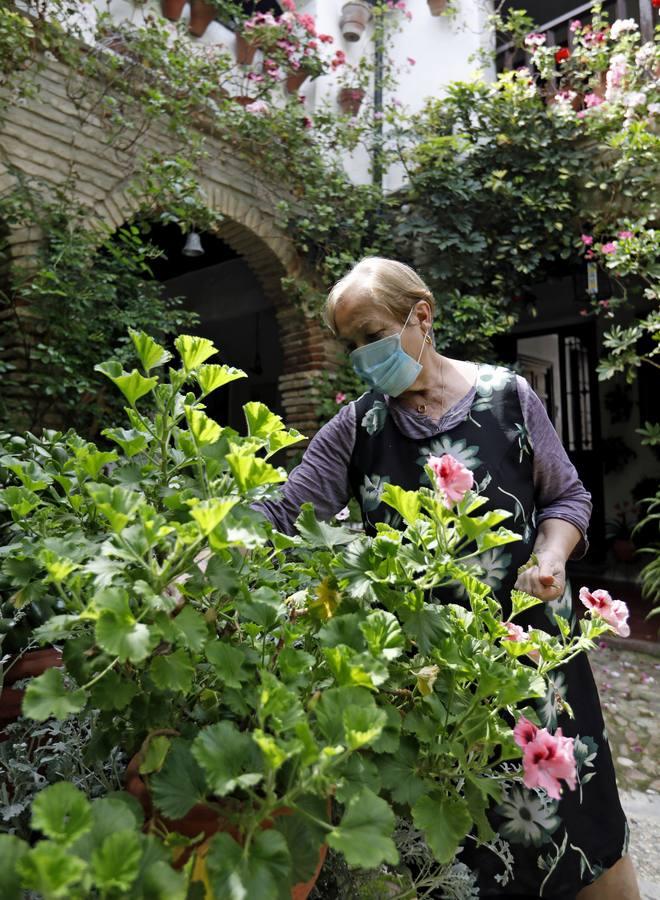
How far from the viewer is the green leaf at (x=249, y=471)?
20.5 inches

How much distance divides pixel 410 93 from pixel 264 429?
6257 millimetres

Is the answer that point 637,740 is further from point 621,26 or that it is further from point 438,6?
point 438,6

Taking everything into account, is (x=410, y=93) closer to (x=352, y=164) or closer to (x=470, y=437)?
(x=352, y=164)

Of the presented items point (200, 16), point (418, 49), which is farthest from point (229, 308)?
point (418, 49)

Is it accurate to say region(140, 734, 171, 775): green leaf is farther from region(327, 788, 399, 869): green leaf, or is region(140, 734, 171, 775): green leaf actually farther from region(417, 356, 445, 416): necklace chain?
region(417, 356, 445, 416): necklace chain

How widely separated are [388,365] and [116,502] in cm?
100

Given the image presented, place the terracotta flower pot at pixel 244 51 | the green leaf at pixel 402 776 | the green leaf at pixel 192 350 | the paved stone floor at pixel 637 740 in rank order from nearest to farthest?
1. the green leaf at pixel 402 776
2. the green leaf at pixel 192 350
3. the paved stone floor at pixel 637 740
4. the terracotta flower pot at pixel 244 51

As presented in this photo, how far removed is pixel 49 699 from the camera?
1.46 ft

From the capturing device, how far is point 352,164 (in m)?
5.54

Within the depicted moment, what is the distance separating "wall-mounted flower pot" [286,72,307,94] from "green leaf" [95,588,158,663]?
5.38m

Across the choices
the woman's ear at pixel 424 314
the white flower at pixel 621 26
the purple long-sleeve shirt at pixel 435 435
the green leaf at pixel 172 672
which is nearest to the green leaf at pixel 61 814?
the green leaf at pixel 172 672

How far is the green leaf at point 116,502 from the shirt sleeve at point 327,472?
877mm

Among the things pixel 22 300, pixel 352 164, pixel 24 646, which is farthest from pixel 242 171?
pixel 24 646

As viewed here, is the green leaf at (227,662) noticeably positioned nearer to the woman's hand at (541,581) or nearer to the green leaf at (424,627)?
the green leaf at (424,627)
